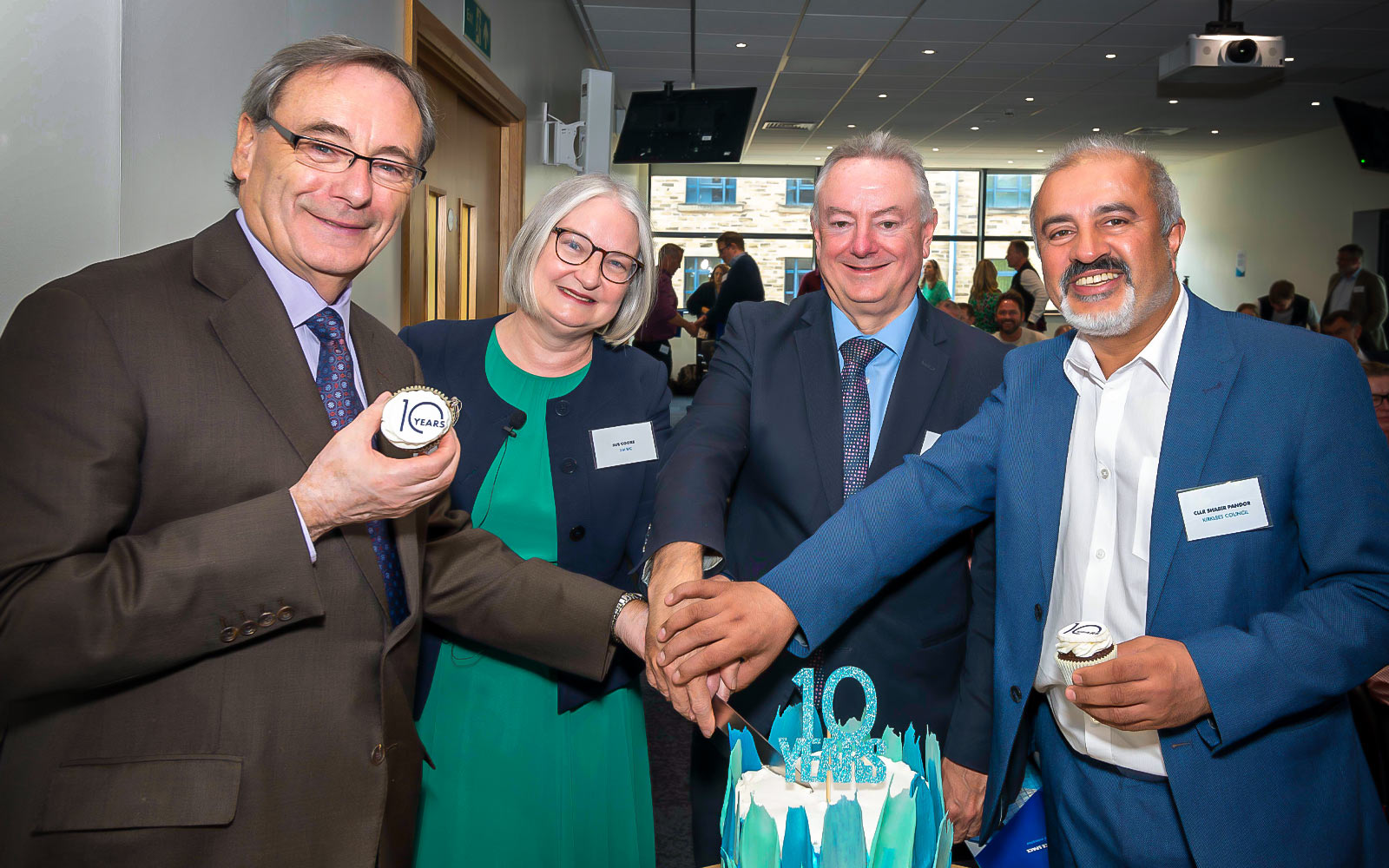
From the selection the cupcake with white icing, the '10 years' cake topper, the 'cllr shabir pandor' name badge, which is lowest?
the '10 years' cake topper

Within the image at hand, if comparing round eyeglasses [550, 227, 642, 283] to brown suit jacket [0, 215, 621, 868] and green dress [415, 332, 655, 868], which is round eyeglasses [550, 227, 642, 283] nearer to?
green dress [415, 332, 655, 868]

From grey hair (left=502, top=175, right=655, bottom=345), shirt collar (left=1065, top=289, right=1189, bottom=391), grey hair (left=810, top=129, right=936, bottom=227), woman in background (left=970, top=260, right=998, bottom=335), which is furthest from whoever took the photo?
woman in background (left=970, top=260, right=998, bottom=335)

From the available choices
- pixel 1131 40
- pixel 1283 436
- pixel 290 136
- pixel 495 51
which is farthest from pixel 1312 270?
pixel 290 136

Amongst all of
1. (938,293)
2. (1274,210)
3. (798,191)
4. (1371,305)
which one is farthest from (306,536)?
(798,191)

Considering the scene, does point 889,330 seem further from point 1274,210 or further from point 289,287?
point 1274,210

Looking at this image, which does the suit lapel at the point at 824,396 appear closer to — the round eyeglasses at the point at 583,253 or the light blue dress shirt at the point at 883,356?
the light blue dress shirt at the point at 883,356

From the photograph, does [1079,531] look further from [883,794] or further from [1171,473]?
[883,794]

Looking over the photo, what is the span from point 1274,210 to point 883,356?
13.7 m

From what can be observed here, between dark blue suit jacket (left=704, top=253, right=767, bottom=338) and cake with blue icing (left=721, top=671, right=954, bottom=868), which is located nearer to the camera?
cake with blue icing (left=721, top=671, right=954, bottom=868)

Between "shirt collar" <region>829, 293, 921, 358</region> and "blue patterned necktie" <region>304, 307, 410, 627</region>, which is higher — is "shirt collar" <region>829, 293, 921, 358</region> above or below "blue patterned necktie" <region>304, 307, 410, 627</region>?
above

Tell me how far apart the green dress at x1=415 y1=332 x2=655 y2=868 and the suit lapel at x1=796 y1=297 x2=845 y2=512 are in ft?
1.80

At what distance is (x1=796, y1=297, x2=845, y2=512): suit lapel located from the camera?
1700 mm

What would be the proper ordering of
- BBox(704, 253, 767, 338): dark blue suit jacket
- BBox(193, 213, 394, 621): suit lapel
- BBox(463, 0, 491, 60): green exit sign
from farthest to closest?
BBox(704, 253, 767, 338): dark blue suit jacket → BBox(463, 0, 491, 60): green exit sign → BBox(193, 213, 394, 621): suit lapel

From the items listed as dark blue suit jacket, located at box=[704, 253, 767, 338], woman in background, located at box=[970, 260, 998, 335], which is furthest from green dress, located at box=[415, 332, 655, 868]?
dark blue suit jacket, located at box=[704, 253, 767, 338]
